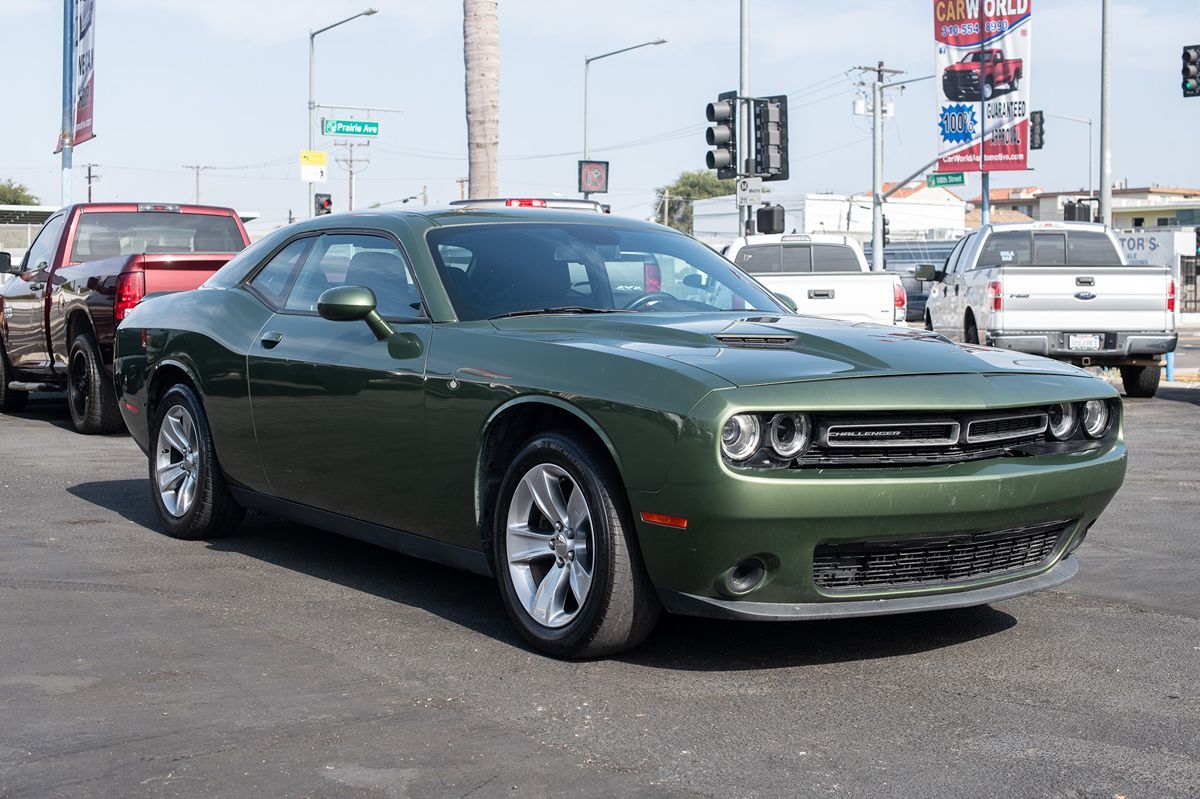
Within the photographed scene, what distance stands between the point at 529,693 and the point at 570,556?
0.53m

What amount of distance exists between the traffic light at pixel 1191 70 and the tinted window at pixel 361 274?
905 inches

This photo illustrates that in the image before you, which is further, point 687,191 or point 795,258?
point 687,191

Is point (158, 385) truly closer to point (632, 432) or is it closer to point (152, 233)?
point (632, 432)

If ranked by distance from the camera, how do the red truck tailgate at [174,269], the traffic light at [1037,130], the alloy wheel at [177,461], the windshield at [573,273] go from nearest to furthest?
the windshield at [573,273]
the alloy wheel at [177,461]
the red truck tailgate at [174,269]
the traffic light at [1037,130]

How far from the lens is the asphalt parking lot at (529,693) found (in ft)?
12.3

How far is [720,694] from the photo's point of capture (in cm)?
451

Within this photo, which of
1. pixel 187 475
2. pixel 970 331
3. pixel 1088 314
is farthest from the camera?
pixel 970 331

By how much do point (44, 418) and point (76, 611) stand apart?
880 cm

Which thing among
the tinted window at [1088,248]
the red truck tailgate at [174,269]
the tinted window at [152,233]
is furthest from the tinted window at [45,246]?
the tinted window at [1088,248]

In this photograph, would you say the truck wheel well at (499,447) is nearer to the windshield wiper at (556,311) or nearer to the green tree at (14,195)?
the windshield wiper at (556,311)

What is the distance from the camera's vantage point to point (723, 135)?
2061cm

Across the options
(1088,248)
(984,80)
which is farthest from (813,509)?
(984,80)

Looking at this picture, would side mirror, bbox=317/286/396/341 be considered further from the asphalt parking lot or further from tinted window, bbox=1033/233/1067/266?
tinted window, bbox=1033/233/1067/266

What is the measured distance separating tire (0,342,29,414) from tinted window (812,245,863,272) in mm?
9167
